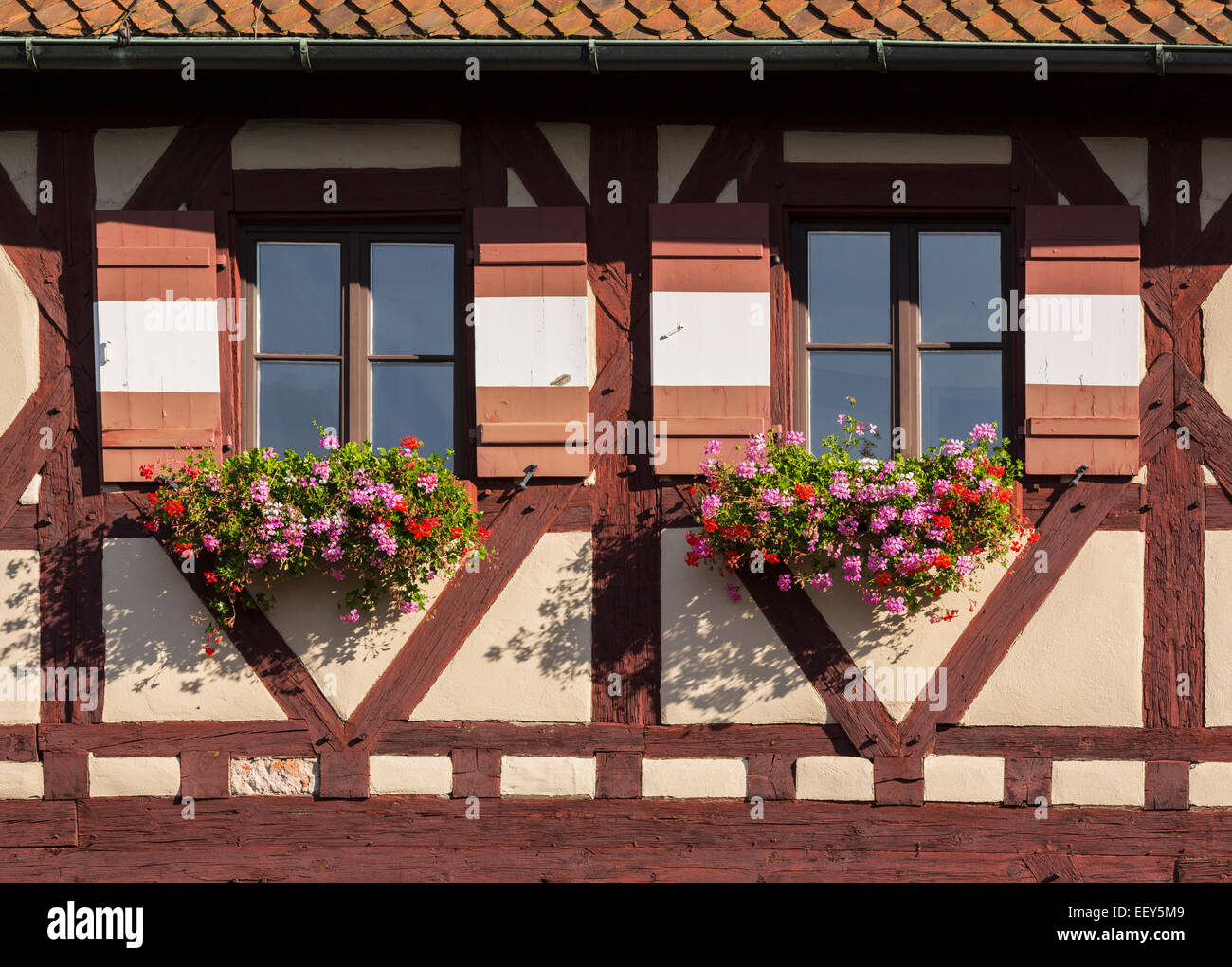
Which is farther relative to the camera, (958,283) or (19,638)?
(958,283)

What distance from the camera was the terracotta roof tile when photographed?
203 inches

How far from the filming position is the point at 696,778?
5156 mm

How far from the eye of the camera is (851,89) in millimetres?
5340

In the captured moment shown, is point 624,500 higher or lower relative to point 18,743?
higher

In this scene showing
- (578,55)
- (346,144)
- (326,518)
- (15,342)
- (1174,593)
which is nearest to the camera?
(326,518)

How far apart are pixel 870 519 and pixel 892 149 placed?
65.2 inches

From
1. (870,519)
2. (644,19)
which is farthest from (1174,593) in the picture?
(644,19)

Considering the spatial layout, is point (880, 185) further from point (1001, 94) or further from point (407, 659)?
point (407, 659)

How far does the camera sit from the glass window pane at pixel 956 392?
17.7 feet

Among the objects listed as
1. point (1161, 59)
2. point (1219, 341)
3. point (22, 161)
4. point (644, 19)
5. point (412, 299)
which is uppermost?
point (644, 19)

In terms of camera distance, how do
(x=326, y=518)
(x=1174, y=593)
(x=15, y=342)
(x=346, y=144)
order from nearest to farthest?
(x=326, y=518), (x=1174, y=593), (x=15, y=342), (x=346, y=144)

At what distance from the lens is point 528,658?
519 cm

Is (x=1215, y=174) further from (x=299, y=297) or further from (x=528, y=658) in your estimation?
(x=299, y=297)
